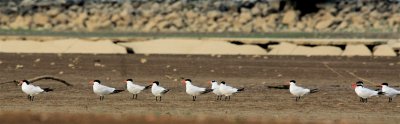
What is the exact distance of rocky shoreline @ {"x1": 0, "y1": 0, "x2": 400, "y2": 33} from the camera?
9731cm

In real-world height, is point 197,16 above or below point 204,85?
above

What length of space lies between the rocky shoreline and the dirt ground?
4187 centimetres

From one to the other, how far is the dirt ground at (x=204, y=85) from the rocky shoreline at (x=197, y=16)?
41.9 meters

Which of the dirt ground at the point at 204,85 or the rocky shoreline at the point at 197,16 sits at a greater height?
the rocky shoreline at the point at 197,16

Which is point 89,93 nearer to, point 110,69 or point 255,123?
point 255,123

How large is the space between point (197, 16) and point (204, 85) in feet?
219

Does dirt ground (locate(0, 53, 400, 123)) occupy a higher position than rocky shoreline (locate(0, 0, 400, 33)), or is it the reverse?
rocky shoreline (locate(0, 0, 400, 33))

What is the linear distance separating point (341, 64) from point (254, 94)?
1584 cm

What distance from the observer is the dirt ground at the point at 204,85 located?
1101 inches

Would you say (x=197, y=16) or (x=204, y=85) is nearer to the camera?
(x=204, y=85)

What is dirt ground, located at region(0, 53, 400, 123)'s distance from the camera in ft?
91.7

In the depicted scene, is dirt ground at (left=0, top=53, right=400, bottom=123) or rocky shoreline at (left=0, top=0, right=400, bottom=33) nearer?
dirt ground at (left=0, top=53, right=400, bottom=123)

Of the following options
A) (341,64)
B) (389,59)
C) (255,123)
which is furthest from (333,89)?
(389,59)

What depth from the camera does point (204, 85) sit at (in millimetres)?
37656
